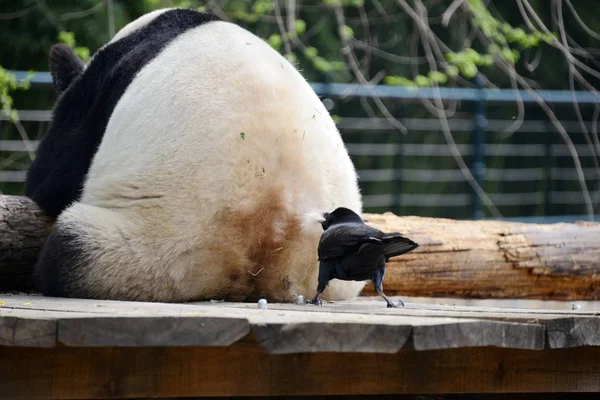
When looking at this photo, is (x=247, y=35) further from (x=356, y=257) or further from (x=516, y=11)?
(x=516, y=11)

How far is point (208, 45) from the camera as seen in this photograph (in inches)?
140

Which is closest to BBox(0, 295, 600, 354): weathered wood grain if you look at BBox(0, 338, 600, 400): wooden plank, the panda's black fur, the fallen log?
BBox(0, 338, 600, 400): wooden plank

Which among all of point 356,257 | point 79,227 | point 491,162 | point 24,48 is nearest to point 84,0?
point 24,48

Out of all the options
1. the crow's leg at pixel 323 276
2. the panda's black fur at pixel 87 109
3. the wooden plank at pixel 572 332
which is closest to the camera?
the wooden plank at pixel 572 332

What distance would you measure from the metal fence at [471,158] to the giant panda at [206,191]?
3784 mm

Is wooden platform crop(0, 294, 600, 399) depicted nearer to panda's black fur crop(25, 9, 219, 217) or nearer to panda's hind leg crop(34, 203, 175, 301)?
panda's hind leg crop(34, 203, 175, 301)

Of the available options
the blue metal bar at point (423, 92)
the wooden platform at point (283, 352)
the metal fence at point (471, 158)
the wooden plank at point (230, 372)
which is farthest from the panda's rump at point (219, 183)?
the metal fence at point (471, 158)

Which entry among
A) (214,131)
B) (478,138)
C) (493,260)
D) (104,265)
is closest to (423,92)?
(478,138)

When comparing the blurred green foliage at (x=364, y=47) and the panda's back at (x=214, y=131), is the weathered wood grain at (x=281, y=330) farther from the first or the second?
the blurred green foliage at (x=364, y=47)

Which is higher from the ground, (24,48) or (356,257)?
(24,48)

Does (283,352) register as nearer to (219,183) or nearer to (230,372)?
(230,372)

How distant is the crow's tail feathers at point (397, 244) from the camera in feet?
9.15

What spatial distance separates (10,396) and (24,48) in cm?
634

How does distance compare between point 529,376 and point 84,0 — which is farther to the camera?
point 84,0
